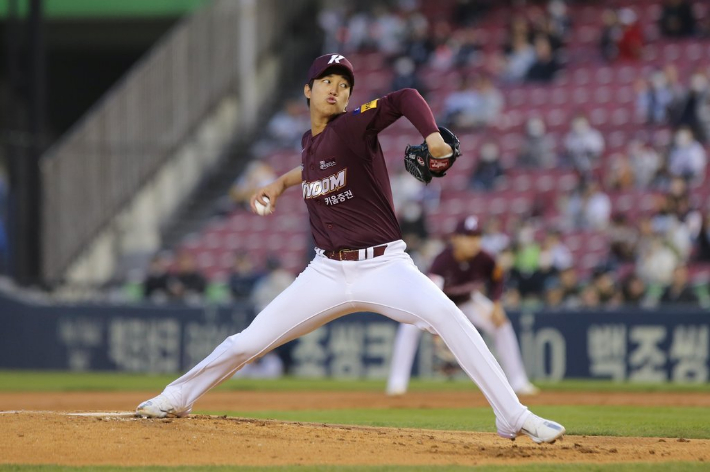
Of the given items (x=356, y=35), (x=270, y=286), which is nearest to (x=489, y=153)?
(x=270, y=286)

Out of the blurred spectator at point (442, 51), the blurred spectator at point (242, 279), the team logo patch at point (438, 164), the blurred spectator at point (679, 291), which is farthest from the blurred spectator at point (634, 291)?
the team logo patch at point (438, 164)

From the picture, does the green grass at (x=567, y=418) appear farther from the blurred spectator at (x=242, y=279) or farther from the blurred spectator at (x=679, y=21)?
the blurred spectator at (x=679, y=21)

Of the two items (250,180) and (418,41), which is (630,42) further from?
(250,180)

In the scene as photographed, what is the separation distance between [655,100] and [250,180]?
7.04m

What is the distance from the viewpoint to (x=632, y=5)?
21.5m

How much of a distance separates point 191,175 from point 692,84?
31.7 feet

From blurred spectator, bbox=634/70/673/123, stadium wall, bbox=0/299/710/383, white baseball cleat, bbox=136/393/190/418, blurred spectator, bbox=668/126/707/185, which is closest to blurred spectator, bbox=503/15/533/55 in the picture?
blurred spectator, bbox=634/70/673/123

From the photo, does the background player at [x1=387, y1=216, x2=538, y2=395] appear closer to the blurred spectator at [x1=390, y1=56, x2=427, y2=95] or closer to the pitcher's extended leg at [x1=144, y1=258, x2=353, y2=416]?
the pitcher's extended leg at [x1=144, y1=258, x2=353, y2=416]

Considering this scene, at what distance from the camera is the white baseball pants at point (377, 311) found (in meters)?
6.36

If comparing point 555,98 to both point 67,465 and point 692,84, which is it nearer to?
point 692,84

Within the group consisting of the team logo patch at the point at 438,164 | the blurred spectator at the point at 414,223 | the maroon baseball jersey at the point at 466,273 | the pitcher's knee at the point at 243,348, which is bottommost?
the pitcher's knee at the point at 243,348

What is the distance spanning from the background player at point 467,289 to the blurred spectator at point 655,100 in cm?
743

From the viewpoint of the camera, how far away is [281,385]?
1462 centimetres

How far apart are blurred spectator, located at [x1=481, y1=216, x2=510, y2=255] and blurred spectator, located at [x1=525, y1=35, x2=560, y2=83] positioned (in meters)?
4.22
